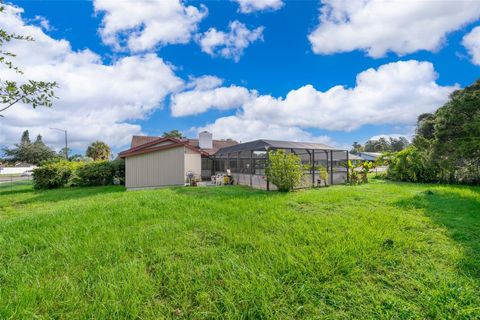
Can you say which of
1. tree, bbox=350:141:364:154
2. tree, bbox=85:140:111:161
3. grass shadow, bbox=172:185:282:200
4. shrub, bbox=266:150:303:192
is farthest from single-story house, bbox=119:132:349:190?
tree, bbox=350:141:364:154

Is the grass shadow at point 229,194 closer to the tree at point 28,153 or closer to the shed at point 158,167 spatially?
the shed at point 158,167

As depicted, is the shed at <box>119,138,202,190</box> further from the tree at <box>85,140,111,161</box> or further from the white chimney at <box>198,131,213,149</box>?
the tree at <box>85,140,111,161</box>

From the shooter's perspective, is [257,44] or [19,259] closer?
[19,259]

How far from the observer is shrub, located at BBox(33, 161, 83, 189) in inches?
696

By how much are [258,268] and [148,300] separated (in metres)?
1.52

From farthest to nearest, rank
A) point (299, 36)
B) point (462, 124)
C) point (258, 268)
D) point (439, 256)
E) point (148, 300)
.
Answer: point (299, 36)
point (462, 124)
point (439, 256)
point (258, 268)
point (148, 300)

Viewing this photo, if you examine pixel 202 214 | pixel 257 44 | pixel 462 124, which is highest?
pixel 257 44

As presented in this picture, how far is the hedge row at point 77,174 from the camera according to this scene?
697 inches

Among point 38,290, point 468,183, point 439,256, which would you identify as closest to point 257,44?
point 439,256

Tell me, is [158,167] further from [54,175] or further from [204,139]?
[54,175]

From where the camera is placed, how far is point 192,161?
1681cm

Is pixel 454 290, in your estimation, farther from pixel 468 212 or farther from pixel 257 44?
pixel 257 44

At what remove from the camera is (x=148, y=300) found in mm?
2768

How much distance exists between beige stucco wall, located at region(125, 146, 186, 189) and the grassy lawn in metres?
10.1
